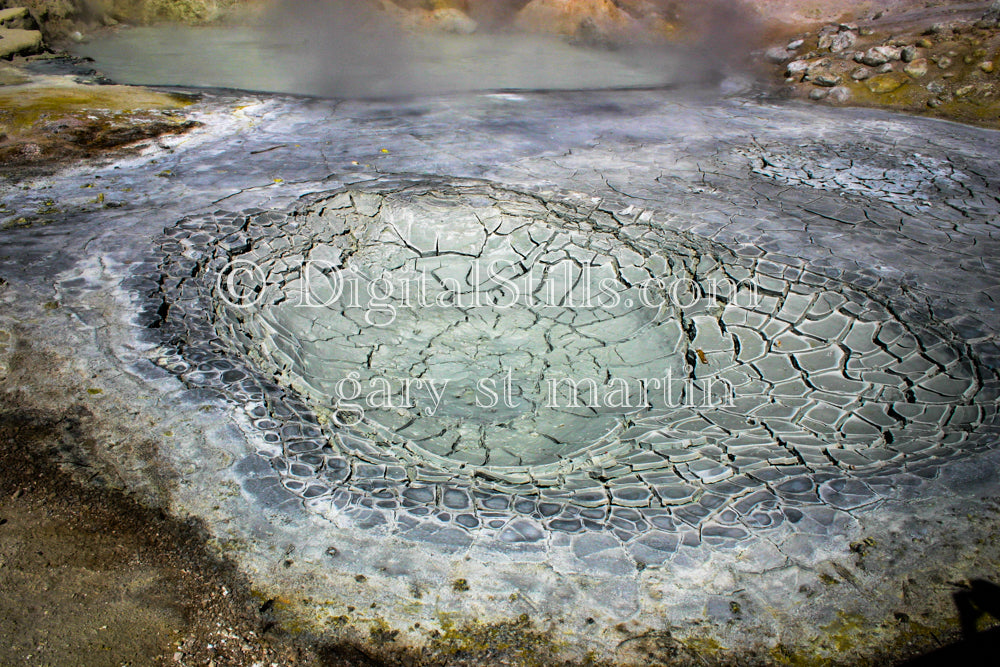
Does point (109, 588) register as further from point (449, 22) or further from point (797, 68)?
point (449, 22)

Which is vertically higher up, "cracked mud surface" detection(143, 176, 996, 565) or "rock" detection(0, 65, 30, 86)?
"rock" detection(0, 65, 30, 86)

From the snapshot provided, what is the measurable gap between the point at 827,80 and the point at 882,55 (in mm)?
572

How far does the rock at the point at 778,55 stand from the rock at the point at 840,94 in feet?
3.41

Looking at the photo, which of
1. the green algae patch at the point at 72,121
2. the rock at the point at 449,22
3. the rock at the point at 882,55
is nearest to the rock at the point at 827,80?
the rock at the point at 882,55

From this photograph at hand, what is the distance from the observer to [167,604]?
5.11ft

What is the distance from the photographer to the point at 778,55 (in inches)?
274

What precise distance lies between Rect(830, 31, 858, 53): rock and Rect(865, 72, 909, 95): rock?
2.18 feet

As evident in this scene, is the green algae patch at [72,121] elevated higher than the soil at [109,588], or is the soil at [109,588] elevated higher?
the green algae patch at [72,121]

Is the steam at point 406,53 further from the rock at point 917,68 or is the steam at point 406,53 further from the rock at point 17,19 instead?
the rock at point 917,68

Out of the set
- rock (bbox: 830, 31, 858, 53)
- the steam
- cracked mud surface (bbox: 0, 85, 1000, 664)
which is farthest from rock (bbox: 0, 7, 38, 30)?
rock (bbox: 830, 31, 858, 53)

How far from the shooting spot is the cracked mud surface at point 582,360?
1697mm

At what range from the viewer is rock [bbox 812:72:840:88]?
241 inches

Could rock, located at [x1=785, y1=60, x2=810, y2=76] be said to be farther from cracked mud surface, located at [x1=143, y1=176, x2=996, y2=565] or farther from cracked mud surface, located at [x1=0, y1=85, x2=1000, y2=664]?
cracked mud surface, located at [x1=143, y1=176, x2=996, y2=565]

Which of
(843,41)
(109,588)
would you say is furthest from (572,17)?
(109,588)
